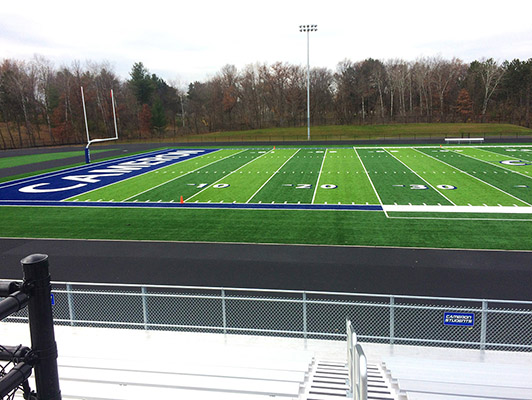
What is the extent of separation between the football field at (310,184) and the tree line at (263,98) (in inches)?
2009

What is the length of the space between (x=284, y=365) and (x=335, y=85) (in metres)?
104

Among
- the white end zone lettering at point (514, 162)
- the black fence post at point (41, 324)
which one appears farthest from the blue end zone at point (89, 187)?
the black fence post at point (41, 324)

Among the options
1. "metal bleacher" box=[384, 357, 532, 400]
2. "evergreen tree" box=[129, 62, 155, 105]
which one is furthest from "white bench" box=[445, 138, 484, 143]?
"evergreen tree" box=[129, 62, 155, 105]

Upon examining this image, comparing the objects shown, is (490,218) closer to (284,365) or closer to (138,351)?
(284,365)

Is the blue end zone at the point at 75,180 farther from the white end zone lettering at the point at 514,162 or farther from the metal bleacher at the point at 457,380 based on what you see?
the white end zone lettering at the point at 514,162

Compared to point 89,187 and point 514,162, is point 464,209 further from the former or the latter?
point 89,187

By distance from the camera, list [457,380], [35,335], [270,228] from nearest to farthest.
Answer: [35,335] < [457,380] < [270,228]

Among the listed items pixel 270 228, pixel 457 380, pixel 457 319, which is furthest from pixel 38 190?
pixel 457 380

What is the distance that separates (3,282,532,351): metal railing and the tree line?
77.7 meters

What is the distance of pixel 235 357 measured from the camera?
672cm

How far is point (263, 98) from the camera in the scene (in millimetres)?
99250

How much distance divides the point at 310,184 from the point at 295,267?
14.4 meters

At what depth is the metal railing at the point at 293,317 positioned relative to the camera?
880 cm

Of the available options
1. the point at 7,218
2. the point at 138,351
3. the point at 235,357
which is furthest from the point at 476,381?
the point at 7,218
